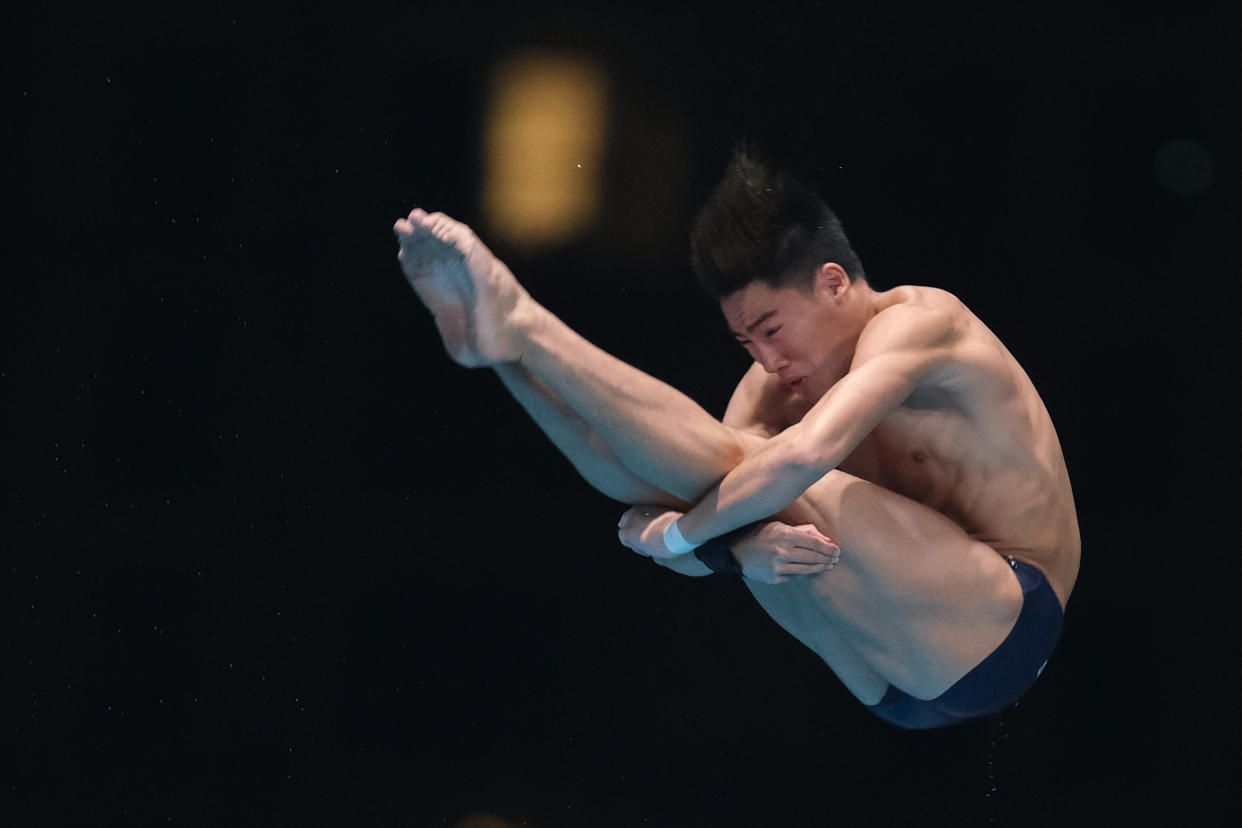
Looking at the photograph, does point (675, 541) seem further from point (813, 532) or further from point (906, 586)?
point (906, 586)

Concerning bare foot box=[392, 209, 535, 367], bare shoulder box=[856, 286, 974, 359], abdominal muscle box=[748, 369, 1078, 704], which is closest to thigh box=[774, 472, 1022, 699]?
abdominal muscle box=[748, 369, 1078, 704]

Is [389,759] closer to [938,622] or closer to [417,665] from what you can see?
[417,665]

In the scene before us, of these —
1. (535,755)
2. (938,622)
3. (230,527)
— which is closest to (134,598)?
(230,527)

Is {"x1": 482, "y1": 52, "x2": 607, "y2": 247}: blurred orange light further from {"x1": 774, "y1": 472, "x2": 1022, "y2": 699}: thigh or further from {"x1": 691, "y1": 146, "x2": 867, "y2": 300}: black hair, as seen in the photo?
{"x1": 774, "y1": 472, "x2": 1022, "y2": 699}: thigh

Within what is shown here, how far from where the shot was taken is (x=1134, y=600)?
10.1 ft

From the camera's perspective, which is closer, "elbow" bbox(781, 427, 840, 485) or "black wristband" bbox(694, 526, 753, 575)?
"elbow" bbox(781, 427, 840, 485)

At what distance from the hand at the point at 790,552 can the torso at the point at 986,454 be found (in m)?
0.30

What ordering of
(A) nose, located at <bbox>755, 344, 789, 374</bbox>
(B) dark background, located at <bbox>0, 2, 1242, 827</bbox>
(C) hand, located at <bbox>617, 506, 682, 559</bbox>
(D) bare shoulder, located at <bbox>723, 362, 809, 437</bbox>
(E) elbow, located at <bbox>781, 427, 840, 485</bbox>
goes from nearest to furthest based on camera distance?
(E) elbow, located at <bbox>781, 427, 840, 485</bbox>
(C) hand, located at <bbox>617, 506, 682, 559</bbox>
(A) nose, located at <bbox>755, 344, 789, 374</bbox>
(D) bare shoulder, located at <bbox>723, 362, 809, 437</bbox>
(B) dark background, located at <bbox>0, 2, 1242, 827</bbox>

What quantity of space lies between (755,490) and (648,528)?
0.77 ft

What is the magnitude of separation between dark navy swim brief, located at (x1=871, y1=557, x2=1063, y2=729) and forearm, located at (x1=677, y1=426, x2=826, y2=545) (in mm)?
435

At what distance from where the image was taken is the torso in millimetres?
2004

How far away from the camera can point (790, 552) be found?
73.6 inches

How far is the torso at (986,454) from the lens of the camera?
6.57 feet

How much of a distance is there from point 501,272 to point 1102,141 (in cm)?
181
